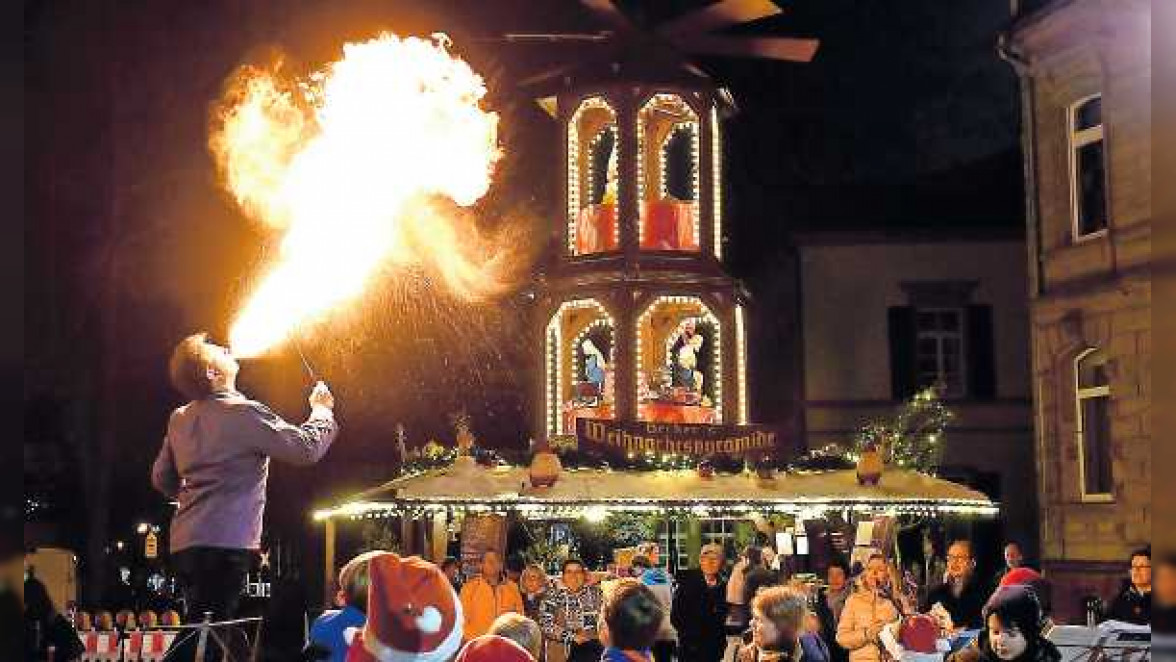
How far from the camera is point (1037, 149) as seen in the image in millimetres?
23578

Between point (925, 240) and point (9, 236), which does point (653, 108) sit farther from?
point (9, 236)

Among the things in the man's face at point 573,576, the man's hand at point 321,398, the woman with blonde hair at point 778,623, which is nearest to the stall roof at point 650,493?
the man's face at point 573,576

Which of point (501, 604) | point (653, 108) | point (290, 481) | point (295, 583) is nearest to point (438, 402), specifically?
point (290, 481)

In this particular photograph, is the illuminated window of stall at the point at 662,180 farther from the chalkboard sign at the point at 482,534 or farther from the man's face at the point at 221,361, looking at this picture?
the man's face at the point at 221,361

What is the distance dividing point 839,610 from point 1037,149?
11.0 metres

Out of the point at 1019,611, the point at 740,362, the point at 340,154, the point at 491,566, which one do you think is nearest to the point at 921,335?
the point at 740,362

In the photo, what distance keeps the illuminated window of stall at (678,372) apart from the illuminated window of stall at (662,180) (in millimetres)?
1034

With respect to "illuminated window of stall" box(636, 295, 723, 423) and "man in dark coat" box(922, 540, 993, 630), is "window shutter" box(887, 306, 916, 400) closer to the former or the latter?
"illuminated window of stall" box(636, 295, 723, 423)

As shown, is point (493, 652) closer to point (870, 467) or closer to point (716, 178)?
point (870, 467)

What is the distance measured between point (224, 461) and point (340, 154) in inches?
348

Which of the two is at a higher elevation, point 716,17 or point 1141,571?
point 716,17

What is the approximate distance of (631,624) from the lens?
6.23 m

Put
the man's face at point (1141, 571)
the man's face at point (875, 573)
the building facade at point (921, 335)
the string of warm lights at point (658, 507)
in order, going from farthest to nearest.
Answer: the building facade at point (921, 335)
the string of warm lights at point (658, 507)
the man's face at point (875, 573)
the man's face at point (1141, 571)

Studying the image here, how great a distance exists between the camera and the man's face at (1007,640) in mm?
6434
